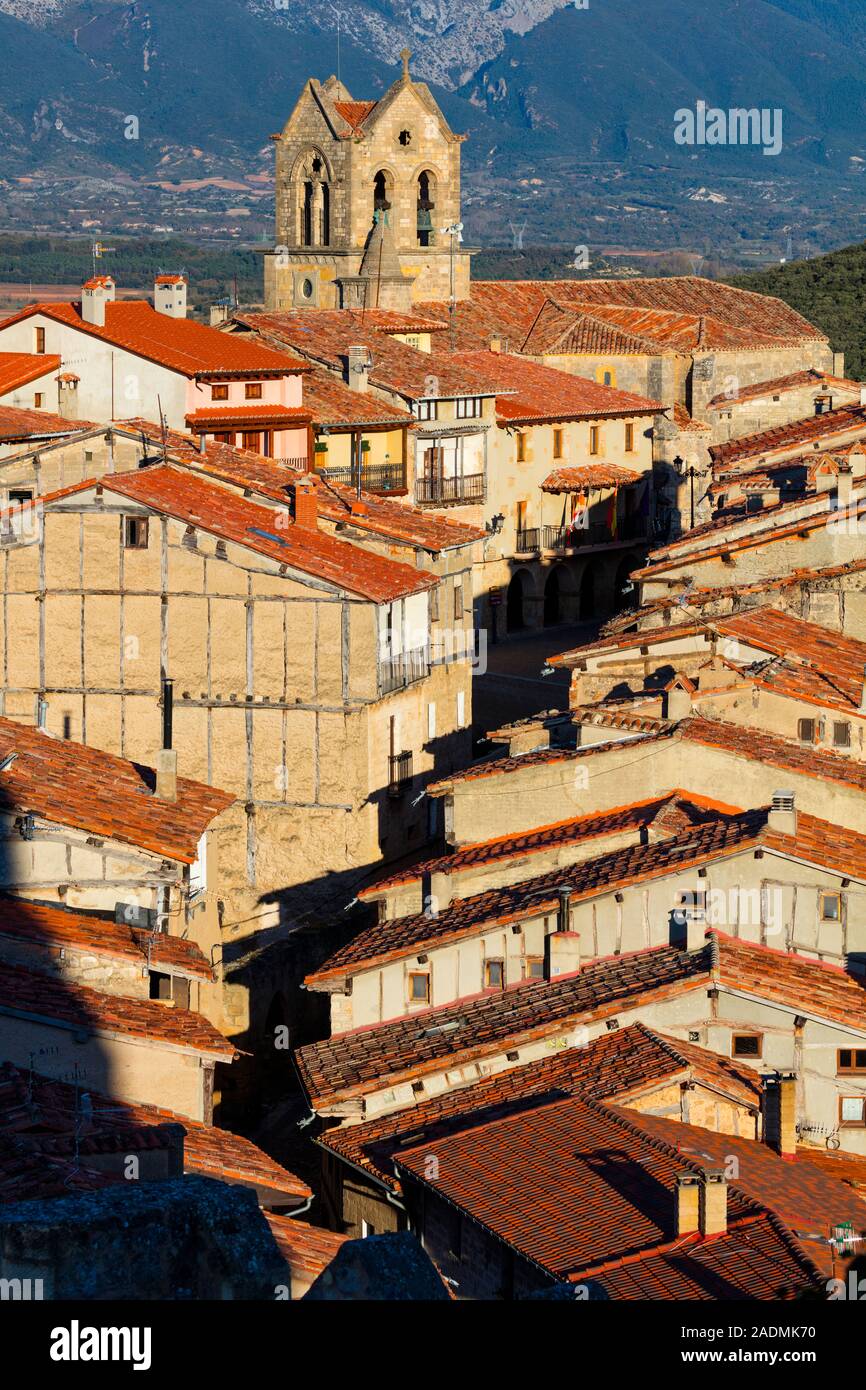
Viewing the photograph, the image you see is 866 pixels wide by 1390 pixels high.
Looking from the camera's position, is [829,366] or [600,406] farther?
[829,366]

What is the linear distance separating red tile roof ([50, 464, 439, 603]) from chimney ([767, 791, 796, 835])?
12279 mm

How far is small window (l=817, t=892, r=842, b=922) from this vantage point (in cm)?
2605

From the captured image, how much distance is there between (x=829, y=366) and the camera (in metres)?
79.3

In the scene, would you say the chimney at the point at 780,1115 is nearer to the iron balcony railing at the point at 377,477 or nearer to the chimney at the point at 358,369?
the iron balcony railing at the point at 377,477

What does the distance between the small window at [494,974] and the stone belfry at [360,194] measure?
49060 mm

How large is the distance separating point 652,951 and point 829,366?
55.5 metres

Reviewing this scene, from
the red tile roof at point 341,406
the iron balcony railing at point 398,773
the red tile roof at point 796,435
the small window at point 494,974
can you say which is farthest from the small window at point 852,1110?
the red tile roof at point 341,406

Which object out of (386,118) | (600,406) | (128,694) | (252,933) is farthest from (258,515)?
(386,118)

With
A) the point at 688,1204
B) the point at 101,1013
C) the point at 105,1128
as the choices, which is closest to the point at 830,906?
the point at 101,1013

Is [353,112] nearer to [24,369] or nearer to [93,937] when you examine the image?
[24,369]

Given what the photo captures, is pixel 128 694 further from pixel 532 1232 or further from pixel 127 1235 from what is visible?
pixel 127 1235

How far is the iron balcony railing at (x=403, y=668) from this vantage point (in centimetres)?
3919
